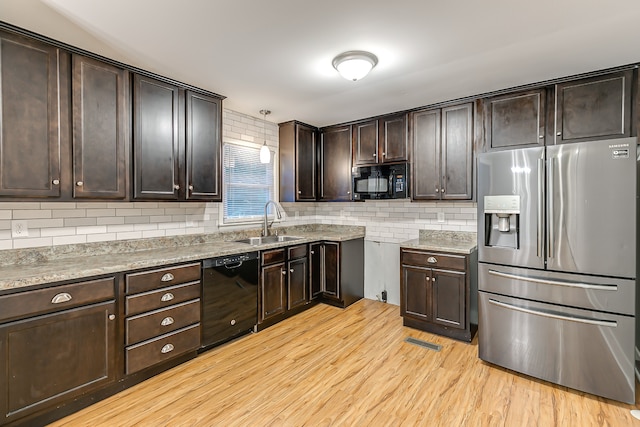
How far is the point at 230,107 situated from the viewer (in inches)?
145

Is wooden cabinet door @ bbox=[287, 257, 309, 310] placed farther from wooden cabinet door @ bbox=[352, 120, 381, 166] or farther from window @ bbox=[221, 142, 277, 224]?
wooden cabinet door @ bbox=[352, 120, 381, 166]

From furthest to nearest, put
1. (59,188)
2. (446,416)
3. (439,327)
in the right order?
(439,327) < (59,188) < (446,416)

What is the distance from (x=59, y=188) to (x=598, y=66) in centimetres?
425

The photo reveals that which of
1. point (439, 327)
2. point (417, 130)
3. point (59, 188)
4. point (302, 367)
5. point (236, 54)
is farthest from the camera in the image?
point (417, 130)

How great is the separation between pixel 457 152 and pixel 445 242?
3.38 ft

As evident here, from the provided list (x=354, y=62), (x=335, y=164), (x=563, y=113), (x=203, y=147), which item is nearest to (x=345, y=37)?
(x=354, y=62)

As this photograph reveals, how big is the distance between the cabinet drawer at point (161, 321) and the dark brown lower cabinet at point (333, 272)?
162cm

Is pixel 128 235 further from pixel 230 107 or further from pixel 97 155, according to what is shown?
pixel 230 107

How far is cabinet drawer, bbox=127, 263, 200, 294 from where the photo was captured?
2326 mm

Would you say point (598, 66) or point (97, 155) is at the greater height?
point (598, 66)

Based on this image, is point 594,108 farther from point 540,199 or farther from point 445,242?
point 445,242

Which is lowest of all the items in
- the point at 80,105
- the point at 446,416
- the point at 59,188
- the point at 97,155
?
the point at 446,416

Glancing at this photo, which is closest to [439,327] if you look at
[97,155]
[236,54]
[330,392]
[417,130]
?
[330,392]

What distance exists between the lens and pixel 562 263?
91.9 inches
